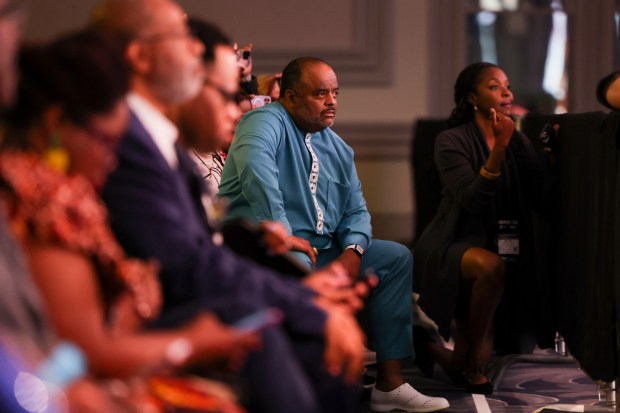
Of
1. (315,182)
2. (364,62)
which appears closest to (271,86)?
(315,182)

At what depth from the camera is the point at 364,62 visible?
558 centimetres

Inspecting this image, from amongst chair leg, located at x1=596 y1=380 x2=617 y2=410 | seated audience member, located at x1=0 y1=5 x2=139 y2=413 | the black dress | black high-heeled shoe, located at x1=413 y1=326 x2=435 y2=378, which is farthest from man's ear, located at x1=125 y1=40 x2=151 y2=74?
black high-heeled shoe, located at x1=413 y1=326 x2=435 y2=378

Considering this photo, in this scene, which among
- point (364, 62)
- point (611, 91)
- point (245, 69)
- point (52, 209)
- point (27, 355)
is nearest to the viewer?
point (27, 355)

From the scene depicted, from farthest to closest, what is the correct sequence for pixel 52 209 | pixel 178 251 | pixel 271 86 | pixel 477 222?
pixel 271 86 < pixel 477 222 < pixel 178 251 < pixel 52 209

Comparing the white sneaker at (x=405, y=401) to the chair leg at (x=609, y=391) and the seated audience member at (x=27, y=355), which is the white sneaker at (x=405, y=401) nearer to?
the chair leg at (x=609, y=391)

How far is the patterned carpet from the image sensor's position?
11.8 ft

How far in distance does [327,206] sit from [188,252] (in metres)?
2.09

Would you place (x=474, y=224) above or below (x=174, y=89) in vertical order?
below

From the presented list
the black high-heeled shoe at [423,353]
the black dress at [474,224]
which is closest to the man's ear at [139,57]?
the black dress at [474,224]

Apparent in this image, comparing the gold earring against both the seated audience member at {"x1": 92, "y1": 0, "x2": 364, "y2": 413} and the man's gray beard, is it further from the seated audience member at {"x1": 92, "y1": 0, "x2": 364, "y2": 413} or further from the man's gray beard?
the man's gray beard

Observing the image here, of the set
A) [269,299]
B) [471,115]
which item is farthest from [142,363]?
[471,115]

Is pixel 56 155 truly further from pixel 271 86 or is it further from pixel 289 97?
pixel 271 86

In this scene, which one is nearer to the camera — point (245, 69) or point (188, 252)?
point (188, 252)

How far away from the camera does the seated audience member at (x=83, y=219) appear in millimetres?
1330
